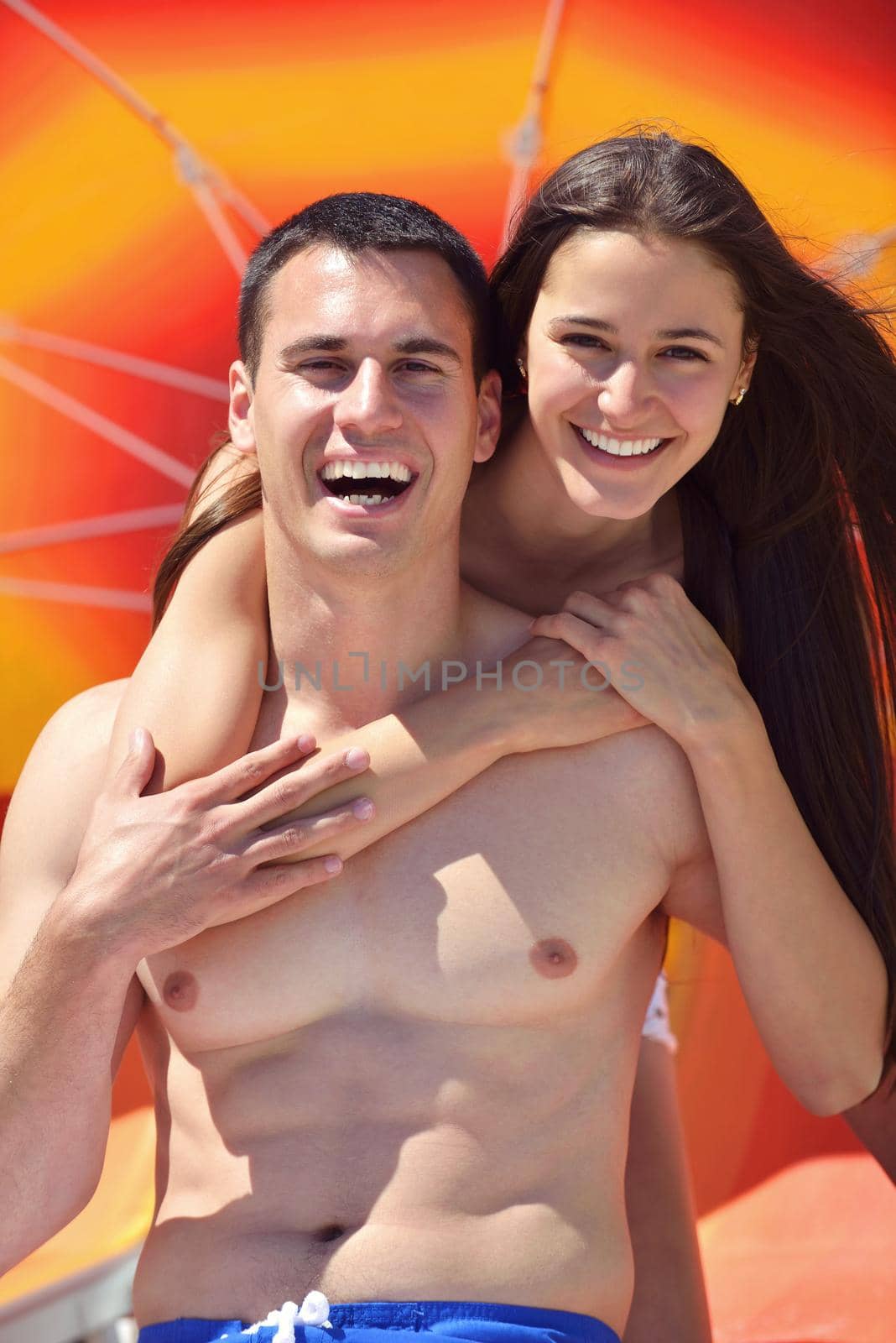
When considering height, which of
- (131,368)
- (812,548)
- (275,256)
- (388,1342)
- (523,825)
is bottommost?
(388,1342)

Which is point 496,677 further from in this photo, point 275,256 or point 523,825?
point 275,256

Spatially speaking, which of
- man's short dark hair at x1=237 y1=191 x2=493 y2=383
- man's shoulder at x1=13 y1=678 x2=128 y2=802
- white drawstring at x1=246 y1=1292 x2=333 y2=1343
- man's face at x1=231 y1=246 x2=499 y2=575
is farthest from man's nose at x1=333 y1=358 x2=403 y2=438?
white drawstring at x1=246 y1=1292 x2=333 y2=1343

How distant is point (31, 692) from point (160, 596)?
86 centimetres

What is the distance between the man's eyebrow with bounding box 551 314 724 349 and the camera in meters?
1.99

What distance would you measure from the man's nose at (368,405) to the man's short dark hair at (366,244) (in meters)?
0.19

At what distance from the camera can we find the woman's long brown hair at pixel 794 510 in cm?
210

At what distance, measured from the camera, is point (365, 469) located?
6.31 feet

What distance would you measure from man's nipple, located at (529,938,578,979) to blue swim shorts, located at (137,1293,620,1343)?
1.43ft

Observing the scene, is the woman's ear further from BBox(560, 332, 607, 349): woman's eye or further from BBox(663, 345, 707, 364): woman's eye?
BBox(560, 332, 607, 349): woman's eye

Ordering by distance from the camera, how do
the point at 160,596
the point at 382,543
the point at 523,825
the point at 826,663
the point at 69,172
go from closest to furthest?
the point at 382,543 → the point at 523,825 → the point at 826,663 → the point at 160,596 → the point at 69,172

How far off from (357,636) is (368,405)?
0.38 m

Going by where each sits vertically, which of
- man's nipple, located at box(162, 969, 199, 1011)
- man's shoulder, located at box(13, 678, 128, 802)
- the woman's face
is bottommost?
man's nipple, located at box(162, 969, 199, 1011)

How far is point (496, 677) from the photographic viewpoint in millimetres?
2100

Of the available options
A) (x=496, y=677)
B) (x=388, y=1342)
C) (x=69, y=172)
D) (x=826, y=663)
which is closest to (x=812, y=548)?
(x=826, y=663)
